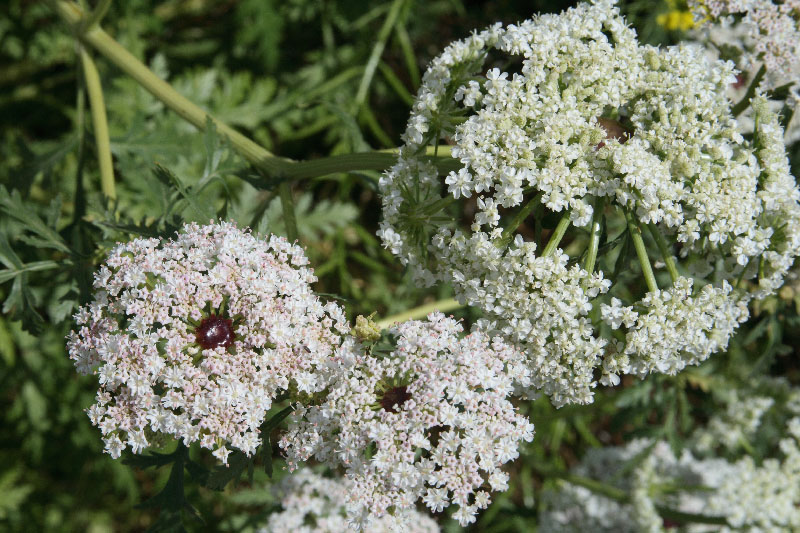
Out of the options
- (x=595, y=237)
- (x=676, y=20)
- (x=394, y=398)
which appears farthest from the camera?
(x=676, y=20)

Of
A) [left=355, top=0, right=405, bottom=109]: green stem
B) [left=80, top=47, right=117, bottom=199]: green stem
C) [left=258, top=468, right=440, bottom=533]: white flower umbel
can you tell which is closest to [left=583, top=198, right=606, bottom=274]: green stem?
[left=258, top=468, right=440, bottom=533]: white flower umbel

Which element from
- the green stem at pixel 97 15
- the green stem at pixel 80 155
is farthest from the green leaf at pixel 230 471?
the green stem at pixel 97 15

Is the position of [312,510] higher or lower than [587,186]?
lower

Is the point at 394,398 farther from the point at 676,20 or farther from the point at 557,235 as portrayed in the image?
the point at 676,20

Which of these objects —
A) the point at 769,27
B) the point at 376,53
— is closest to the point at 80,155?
the point at 376,53

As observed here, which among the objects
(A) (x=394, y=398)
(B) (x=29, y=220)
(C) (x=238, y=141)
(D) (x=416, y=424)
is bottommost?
(D) (x=416, y=424)

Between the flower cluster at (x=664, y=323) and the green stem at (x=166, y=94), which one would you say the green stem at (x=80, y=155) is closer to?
the green stem at (x=166, y=94)

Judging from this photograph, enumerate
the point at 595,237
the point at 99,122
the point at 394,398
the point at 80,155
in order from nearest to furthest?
the point at 394,398 < the point at 595,237 < the point at 99,122 < the point at 80,155

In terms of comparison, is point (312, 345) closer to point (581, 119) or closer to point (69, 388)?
point (581, 119)
